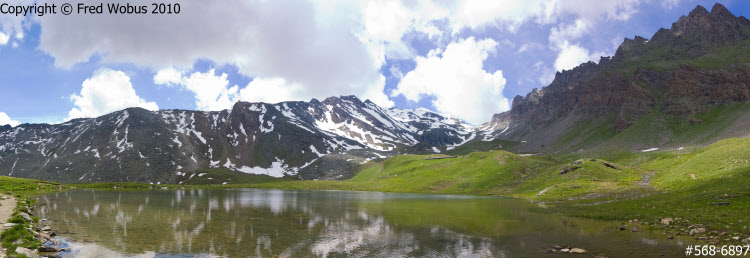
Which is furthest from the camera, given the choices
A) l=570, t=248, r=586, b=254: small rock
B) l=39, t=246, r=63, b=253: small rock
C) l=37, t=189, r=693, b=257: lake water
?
l=37, t=189, r=693, b=257: lake water

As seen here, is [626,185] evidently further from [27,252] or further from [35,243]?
[35,243]

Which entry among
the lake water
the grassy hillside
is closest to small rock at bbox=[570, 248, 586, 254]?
the lake water

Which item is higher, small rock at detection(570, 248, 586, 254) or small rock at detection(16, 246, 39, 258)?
small rock at detection(16, 246, 39, 258)

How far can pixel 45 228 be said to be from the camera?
115 feet

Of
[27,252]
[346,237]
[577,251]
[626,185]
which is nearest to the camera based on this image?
[27,252]

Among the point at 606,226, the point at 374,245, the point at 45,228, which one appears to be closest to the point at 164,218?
the point at 45,228

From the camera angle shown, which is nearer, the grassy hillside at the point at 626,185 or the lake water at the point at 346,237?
the lake water at the point at 346,237

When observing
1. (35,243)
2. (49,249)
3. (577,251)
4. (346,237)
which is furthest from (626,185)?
(35,243)

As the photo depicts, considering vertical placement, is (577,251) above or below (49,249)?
below

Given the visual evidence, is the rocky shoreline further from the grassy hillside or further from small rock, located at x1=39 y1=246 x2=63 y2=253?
the grassy hillside

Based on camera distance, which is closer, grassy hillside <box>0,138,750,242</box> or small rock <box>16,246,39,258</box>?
small rock <box>16,246,39,258</box>

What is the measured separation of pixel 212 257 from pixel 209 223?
20.4 meters

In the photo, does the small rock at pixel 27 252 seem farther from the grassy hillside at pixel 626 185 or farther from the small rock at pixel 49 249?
the grassy hillside at pixel 626 185

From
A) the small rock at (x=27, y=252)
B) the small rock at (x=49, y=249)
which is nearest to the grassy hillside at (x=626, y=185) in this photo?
the small rock at (x=27, y=252)
